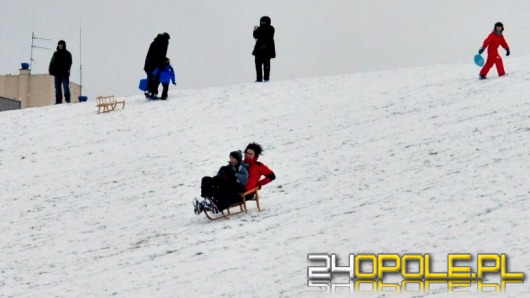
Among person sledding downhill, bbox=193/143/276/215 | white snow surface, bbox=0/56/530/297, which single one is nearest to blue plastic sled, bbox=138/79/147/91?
white snow surface, bbox=0/56/530/297

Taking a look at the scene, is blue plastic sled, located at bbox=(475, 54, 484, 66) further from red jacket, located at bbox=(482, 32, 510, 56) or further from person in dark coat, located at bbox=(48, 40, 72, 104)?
person in dark coat, located at bbox=(48, 40, 72, 104)

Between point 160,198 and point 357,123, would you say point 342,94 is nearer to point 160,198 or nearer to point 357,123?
point 357,123

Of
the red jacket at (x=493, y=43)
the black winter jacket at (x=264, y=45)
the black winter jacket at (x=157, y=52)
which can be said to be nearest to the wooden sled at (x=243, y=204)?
the red jacket at (x=493, y=43)

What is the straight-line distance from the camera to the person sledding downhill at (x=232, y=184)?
481 inches

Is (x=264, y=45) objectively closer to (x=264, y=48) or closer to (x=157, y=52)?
(x=264, y=48)

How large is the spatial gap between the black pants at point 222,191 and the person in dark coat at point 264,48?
10743 millimetres

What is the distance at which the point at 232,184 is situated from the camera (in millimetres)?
12312

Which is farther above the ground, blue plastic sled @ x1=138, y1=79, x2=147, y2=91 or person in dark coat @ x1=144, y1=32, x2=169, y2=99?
person in dark coat @ x1=144, y1=32, x2=169, y2=99

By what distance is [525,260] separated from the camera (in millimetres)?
8492

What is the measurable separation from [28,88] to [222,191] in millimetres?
42067

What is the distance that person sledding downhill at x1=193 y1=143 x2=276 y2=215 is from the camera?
40.1 ft

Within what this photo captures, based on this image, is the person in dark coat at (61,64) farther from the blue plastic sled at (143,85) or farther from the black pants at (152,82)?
the black pants at (152,82)

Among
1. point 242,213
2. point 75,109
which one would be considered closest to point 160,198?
point 242,213

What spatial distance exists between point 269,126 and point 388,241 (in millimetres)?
8526
